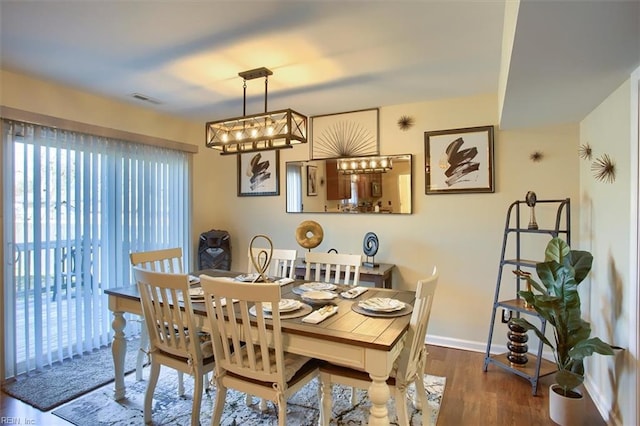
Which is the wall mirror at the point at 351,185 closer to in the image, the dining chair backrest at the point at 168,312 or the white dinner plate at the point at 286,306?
the white dinner plate at the point at 286,306

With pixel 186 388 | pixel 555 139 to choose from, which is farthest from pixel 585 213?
pixel 186 388

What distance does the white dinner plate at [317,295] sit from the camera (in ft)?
7.52

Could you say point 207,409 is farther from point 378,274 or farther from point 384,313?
point 378,274

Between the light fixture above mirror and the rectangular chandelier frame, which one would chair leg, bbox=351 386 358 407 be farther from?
the light fixture above mirror

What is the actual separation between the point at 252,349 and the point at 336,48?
6.44 feet

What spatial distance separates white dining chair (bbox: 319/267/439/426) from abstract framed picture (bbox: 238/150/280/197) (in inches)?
108

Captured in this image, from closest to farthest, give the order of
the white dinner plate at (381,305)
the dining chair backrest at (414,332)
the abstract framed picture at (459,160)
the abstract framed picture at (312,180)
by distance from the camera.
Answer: the dining chair backrest at (414,332)
the white dinner plate at (381,305)
the abstract framed picture at (459,160)
the abstract framed picture at (312,180)

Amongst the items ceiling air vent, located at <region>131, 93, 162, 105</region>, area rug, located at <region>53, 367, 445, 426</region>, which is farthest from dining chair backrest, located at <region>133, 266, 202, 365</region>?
ceiling air vent, located at <region>131, 93, 162, 105</region>

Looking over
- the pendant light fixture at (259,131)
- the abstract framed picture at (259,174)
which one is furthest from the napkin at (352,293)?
the abstract framed picture at (259,174)

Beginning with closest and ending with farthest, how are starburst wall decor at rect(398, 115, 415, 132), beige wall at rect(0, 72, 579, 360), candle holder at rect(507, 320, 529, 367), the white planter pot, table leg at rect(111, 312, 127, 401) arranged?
the white planter pot
table leg at rect(111, 312, 127, 401)
candle holder at rect(507, 320, 529, 367)
beige wall at rect(0, 72, 579, 360)
starburst wall decor at rect(398, 115, 415, 132)

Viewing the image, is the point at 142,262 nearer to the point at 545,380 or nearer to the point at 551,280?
the point at 551,280

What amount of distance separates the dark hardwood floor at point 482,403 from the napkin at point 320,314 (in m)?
1.06

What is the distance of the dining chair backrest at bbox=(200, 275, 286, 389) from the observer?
66.1 inches

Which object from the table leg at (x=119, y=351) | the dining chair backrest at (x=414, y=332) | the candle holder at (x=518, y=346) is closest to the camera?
the dining chair backrest at (x=414, y=332)
